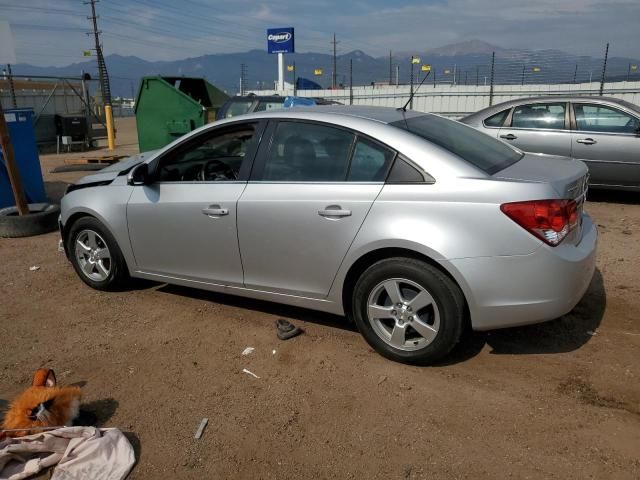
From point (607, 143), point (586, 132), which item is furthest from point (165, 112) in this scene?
point (607, 143)

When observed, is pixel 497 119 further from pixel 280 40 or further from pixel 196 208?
pixel 280 40

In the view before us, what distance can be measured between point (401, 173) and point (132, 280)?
9.56 feet

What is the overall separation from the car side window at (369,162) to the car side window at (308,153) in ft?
0.19

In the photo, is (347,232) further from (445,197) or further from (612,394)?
(612,394)

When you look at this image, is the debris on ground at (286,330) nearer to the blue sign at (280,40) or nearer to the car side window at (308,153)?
the car side window at (308,153)

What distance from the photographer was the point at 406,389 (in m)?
3.19

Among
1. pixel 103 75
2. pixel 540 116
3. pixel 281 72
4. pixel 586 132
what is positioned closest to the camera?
pixel 586 132

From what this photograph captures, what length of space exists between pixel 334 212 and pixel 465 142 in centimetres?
106

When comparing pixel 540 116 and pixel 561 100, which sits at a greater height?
pixel 561 100

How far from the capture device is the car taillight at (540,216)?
299 centimetres

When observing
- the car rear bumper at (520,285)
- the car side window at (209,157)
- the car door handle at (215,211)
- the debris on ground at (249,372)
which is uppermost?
the car side window at (209,157)

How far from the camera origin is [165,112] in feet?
39.2

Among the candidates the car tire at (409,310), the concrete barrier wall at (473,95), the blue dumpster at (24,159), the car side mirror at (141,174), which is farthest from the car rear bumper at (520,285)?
the concrete barrier wall at (473,95)

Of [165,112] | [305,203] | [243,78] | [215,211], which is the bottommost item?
[215,211]
